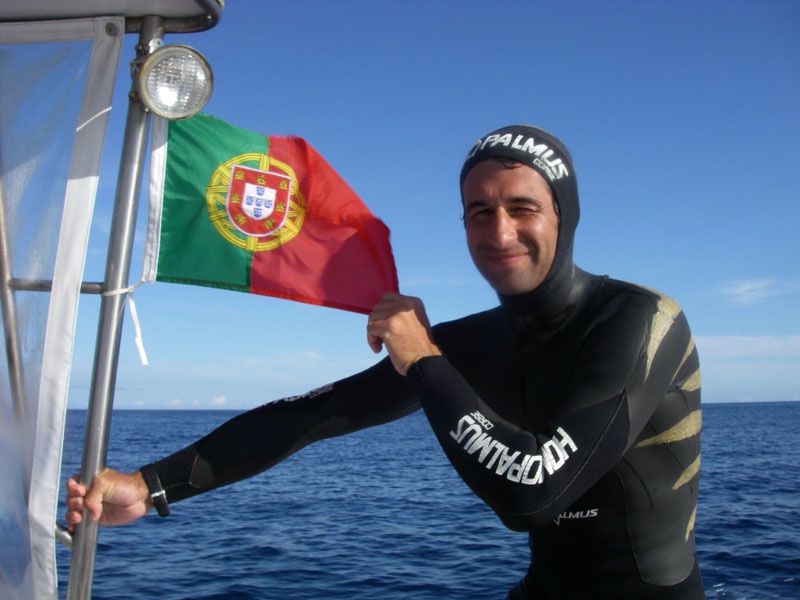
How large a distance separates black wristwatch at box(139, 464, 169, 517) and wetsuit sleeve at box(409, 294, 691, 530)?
3.67ft

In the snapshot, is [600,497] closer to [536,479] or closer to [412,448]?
[536,479]

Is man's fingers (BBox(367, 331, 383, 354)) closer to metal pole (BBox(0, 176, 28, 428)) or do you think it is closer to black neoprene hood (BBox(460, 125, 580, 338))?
black neoprene hood (BBox(460, 125, 580, 338))

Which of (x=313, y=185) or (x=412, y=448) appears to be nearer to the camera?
(x=313, y=185)

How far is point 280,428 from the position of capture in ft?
10.2

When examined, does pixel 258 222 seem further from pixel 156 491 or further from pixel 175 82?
pixel 156 491

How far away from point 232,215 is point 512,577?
437 inches

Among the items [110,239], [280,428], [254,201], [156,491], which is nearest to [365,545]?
[280,428]

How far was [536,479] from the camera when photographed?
231 cm

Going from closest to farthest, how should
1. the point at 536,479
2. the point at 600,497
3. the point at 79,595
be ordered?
the point at 536,479 → the point at 79,595 → the point at 600,497

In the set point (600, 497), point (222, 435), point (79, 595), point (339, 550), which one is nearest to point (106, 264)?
point (222, 435)

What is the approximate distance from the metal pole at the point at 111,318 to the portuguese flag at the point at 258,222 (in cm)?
26

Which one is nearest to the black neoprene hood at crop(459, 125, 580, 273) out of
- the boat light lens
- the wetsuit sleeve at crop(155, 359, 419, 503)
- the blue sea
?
the wetsuit sleeve at crop(155, 359, 419, 503)

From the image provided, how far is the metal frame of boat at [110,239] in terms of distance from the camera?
2.65 metres

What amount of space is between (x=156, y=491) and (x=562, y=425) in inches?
61.8
